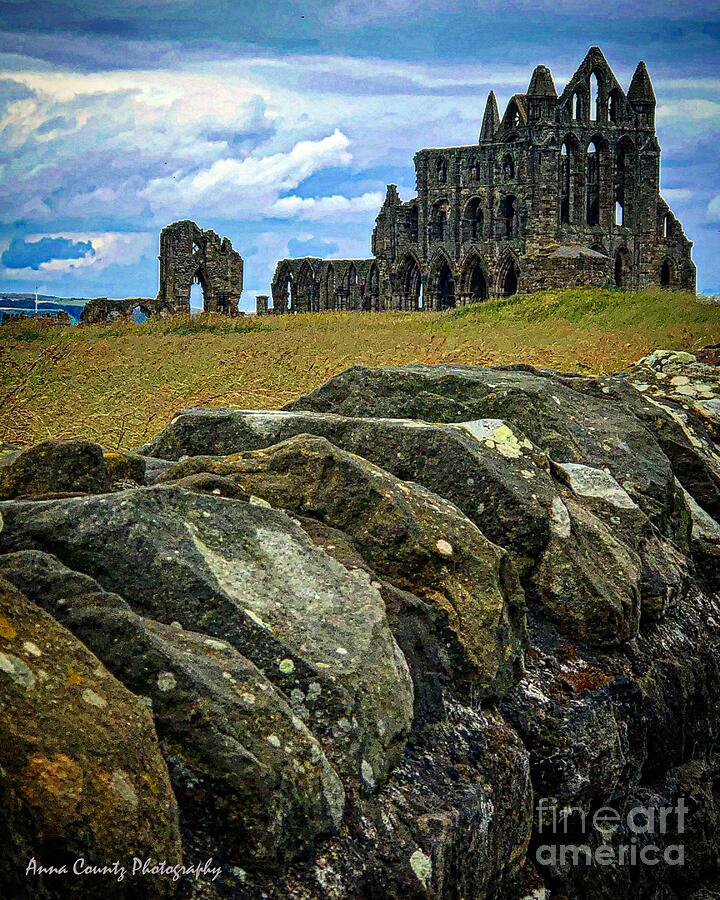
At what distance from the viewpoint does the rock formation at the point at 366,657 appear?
365 cm

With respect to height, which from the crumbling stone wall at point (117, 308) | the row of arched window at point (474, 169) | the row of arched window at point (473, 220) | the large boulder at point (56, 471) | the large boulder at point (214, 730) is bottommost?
the large boulder at point (214, 730)

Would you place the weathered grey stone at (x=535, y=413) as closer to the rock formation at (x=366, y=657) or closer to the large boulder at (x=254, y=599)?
the rock formation at (x=366, y=657)

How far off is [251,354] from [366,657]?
595 inches

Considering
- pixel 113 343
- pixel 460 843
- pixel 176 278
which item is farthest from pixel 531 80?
pixel 460 843

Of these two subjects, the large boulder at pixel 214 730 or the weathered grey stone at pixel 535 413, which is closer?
the large boulder at pixel 214 730

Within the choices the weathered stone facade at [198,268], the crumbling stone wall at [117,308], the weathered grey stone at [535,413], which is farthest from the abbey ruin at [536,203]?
the weathered grey stone at [535,413]

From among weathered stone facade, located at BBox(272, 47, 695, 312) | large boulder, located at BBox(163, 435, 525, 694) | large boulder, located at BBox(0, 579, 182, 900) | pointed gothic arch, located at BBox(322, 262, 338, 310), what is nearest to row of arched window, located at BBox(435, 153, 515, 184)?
weathered stone facade, located at BBox(272, 47, 695, 312)

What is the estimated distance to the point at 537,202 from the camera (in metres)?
65.3

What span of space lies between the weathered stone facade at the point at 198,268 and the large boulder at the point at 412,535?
2000 inches

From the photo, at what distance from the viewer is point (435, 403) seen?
8219mm

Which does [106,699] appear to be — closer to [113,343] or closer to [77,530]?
[77,530]

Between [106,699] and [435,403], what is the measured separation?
196 inches

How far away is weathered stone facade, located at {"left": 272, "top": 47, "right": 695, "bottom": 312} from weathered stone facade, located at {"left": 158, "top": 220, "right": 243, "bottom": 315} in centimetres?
1916

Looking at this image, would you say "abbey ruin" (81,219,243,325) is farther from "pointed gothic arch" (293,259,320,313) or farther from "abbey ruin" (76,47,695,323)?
"pointed gothic arch" (293,259,320,313)
